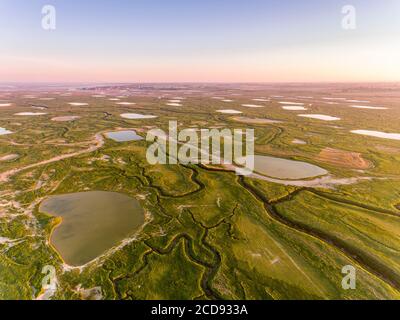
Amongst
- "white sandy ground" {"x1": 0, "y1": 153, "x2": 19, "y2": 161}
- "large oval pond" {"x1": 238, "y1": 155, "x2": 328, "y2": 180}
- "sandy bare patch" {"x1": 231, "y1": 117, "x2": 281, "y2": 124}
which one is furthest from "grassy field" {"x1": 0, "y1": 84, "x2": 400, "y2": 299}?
"sandy bare patch" {"x1": 231, "y1": 117, "x2": 281, "y2": 124}

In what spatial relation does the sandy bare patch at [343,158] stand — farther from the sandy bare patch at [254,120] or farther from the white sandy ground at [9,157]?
the white sandy ground at [9,157]

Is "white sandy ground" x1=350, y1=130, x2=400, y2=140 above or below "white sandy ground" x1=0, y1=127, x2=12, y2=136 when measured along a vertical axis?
above

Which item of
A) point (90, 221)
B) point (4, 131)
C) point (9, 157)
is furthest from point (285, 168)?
point (4, 131)

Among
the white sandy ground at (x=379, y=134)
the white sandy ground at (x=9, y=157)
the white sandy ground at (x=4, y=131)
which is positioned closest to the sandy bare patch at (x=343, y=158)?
the white sandy ground at (x=379, y=134)

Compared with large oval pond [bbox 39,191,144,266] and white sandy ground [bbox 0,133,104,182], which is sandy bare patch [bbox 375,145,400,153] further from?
white sandy ground [bbox 0,133,104,182]
